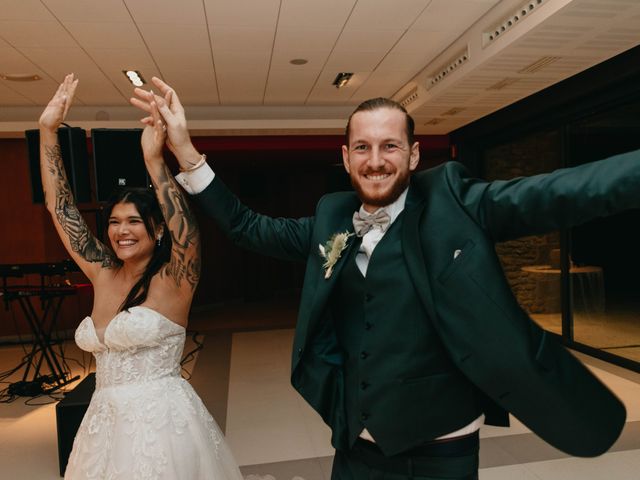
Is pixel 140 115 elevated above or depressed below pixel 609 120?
above

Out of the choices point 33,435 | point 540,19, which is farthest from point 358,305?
point 33,435

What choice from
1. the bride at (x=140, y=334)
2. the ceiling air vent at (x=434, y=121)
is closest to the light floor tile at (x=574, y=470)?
the bride at (x=140, y=334)

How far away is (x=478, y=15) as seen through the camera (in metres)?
4.27

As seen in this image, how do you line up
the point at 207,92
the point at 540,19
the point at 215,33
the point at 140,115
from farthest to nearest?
the point at 140,115 → the point at 207,92 → the point at 215,33 → the point at 540,19

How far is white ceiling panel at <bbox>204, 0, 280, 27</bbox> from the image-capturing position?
3.87 meters

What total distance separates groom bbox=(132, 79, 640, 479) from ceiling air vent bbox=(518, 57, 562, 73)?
3.90 meters

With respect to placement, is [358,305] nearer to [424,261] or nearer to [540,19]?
[424,261]

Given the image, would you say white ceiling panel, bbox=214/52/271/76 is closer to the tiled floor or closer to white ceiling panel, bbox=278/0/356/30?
white ceiling panel, bbox=278/0/356/30

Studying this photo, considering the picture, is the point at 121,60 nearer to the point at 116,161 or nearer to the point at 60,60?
the point at 60,60

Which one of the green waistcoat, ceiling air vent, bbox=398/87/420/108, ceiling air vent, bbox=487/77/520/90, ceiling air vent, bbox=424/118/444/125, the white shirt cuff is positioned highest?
ceiling air vent, bbox=398/87/420/108

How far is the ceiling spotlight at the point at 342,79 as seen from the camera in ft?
19.1

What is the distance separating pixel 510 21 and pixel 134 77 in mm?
3931

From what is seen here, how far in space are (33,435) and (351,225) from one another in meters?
3.69

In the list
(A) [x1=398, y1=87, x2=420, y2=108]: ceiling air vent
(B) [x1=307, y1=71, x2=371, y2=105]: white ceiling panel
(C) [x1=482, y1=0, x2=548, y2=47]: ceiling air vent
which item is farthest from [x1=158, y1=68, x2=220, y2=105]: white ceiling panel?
(C) [x1=482, y1=0, x2=548, y2=47]: ceiling air vent
